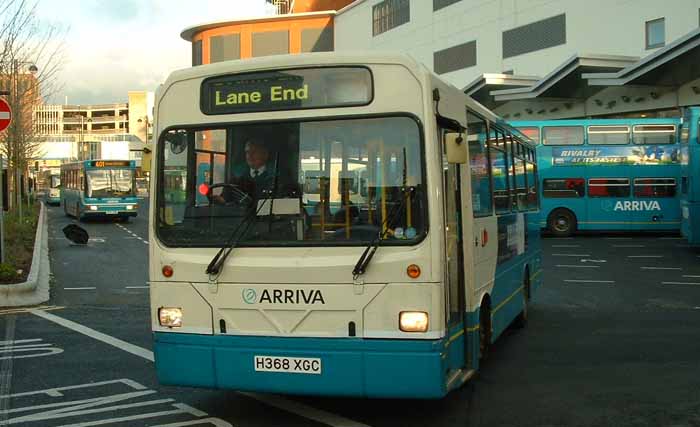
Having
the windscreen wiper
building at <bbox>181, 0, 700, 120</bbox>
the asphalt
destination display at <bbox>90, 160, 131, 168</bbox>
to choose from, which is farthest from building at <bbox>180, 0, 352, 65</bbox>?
the windscreen wiper

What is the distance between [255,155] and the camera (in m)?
6.42

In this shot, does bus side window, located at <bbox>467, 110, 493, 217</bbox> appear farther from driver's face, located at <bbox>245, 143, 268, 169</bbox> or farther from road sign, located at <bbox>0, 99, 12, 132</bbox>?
road sign, located at <bbox>0, 99, 12, 132</bbox>

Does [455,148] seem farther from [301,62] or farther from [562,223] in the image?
[562,223]

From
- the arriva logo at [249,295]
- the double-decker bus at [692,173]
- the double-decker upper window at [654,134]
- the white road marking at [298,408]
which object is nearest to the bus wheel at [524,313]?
the white road marking at [298,408]

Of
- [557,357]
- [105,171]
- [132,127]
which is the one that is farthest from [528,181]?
[132,127]

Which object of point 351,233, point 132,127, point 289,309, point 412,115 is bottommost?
point 289,309

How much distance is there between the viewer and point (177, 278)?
21.1 ft

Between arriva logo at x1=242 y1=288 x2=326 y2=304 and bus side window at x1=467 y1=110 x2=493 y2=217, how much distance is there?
1883 mm

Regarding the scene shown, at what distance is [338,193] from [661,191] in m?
25.3

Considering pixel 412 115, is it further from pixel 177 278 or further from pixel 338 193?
pixel 177 278

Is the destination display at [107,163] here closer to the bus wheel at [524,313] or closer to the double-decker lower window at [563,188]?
the double-decker lower window at [563,188]

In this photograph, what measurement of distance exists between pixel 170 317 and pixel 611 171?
25146 mm

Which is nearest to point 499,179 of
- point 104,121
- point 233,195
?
point 233,195

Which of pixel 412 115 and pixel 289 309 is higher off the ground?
pixel 412 115
